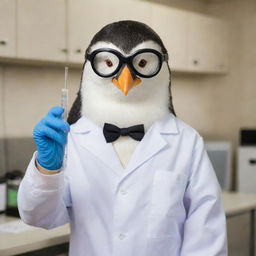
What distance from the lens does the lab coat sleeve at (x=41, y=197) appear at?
1.30 metres

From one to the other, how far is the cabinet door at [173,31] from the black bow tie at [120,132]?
197cm

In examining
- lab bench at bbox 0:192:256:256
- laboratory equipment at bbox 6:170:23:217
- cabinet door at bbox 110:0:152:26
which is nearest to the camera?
lab bench at bbox 0:192:256:256

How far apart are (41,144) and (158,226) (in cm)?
42

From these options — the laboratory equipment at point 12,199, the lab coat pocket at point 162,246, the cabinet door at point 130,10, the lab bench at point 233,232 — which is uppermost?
the cabinet door at point 130,10

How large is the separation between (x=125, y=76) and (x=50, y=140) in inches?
11.1

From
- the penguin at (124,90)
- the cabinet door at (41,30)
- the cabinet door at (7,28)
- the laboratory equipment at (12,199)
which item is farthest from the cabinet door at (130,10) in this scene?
the penguin at (124,90)

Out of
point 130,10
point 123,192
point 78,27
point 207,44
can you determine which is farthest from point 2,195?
point 207,44

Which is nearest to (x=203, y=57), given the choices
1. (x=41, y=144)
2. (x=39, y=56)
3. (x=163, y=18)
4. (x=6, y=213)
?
(x=163, y=18)

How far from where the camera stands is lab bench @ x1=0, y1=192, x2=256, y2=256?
6.49 ft

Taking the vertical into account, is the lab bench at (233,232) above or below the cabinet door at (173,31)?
below

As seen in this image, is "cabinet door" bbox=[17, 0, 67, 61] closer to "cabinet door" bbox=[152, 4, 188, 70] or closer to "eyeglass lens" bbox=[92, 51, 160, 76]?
"cabinet door" bbox=[152, 4, 188, 70]

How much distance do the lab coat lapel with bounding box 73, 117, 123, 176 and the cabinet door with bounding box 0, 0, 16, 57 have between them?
1.13m

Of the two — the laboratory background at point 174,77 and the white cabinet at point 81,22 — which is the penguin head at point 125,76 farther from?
the white cabinet at point 81,22

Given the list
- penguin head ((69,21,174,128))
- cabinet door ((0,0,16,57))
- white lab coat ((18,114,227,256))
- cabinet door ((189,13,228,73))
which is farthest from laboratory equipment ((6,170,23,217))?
cabinet door ((189,13,228,73))
